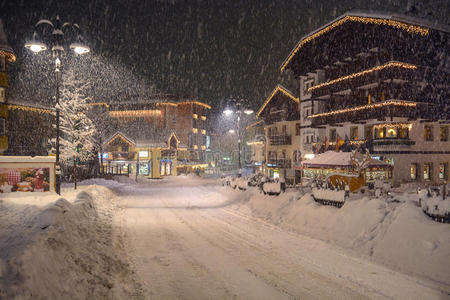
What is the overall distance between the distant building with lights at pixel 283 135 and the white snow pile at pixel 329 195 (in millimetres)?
27796

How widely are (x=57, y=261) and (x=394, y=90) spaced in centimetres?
2835

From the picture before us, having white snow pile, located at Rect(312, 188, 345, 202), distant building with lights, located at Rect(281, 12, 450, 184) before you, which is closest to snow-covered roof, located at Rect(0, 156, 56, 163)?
white snow pile, located at Rect(312, 188, 345, 202)

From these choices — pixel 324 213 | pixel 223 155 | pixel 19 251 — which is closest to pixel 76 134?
pixel 324 213

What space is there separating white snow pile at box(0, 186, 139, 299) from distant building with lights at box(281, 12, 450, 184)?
21746mm

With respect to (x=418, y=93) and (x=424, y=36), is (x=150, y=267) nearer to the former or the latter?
(x=418, y=93)

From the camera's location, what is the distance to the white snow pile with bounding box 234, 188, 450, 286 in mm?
9078

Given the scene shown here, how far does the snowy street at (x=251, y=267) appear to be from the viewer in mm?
7344

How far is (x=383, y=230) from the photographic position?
11.1 m

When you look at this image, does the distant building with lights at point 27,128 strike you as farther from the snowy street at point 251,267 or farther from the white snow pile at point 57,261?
the snowy street at point 251,267

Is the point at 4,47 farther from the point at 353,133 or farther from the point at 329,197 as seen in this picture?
the point at 329,197

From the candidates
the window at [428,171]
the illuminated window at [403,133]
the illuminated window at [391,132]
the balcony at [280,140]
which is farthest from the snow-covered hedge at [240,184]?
the balcony at [280,140]

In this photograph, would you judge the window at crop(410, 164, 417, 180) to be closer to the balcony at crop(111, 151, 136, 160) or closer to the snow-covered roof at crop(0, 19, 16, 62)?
the snow-covered roof at crop(0, 19, 16, 62)

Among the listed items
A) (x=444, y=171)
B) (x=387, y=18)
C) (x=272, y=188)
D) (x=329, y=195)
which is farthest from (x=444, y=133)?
(x=329, y=195)

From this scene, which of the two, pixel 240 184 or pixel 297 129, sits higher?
pixel 297 129
